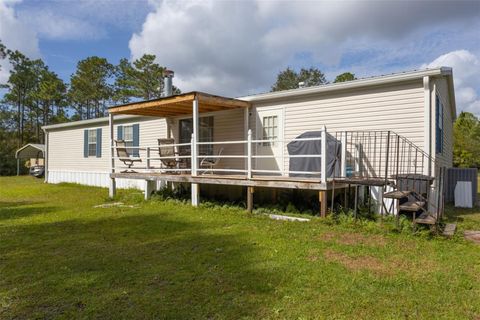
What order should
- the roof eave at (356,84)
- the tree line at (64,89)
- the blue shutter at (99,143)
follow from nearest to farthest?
the roof eave at (356,84), the blue shutter at (99,143), the tree line at (64,89)

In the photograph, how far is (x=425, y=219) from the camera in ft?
17.7

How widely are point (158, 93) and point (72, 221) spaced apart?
27.5m

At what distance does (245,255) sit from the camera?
454 centimetres

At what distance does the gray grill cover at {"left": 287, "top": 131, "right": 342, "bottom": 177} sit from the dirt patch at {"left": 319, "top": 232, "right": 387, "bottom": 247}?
156cm

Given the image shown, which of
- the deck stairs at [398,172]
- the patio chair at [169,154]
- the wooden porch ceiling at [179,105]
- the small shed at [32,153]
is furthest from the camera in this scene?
the small shed at [32,153]

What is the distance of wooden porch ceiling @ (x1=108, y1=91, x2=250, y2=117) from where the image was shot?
8664mm

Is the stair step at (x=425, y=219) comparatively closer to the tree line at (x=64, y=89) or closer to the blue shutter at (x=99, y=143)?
the blue shutter at (x=99, y=143)

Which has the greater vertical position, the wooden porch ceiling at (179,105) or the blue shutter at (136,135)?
the wooden porch ceiling at (179,105)

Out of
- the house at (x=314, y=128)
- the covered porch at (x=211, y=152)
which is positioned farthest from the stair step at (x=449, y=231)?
the covered porch at (x=211, y=152)

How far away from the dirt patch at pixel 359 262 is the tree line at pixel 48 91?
3173 centimetres

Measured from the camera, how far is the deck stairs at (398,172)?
18.6 ft

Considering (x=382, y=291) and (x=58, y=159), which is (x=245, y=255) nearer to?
(x=382, y=291)

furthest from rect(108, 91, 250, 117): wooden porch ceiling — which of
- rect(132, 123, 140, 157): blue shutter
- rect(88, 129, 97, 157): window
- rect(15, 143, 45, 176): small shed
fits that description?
rect(15, 143, 45, 176): small shed

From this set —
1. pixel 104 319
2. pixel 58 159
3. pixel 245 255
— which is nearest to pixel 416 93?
pixel 245 255
